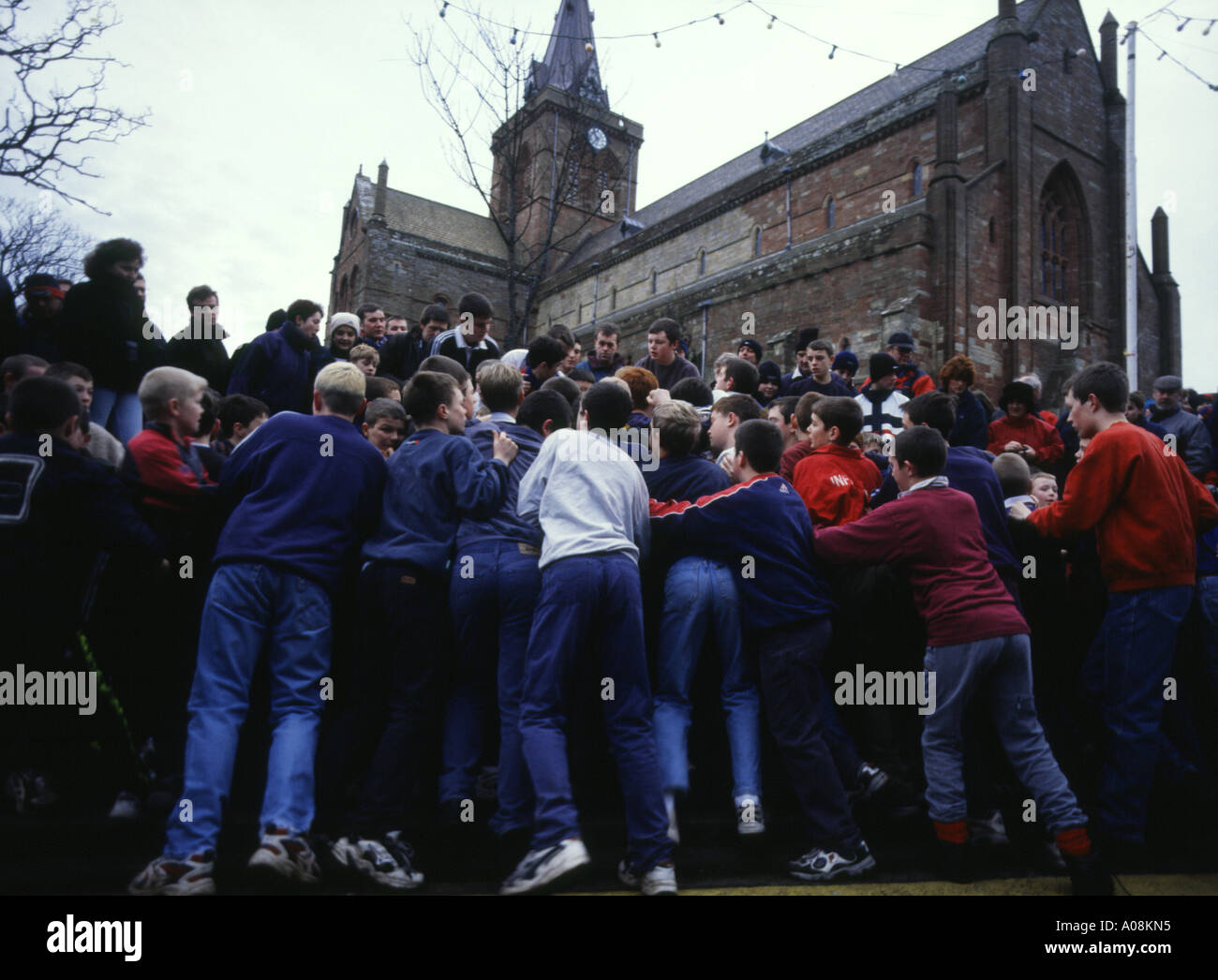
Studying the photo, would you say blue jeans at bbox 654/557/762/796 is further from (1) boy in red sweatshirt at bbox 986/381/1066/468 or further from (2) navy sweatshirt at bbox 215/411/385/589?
(1) boy in red sweatshirt at bbox 986/381/1066/468

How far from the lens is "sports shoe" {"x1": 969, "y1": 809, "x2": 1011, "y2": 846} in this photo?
395 cm

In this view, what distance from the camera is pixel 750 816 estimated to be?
3697 mm

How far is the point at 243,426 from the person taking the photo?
511 cm

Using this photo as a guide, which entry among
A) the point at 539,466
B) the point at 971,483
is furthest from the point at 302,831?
the point at 971,483

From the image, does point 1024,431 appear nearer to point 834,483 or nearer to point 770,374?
point 770,374

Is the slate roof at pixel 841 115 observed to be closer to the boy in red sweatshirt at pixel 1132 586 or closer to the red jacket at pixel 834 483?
the red jacket at pixel 834 483

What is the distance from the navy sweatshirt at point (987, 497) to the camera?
4.25m

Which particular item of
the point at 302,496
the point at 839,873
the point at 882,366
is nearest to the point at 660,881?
the point at 839,873

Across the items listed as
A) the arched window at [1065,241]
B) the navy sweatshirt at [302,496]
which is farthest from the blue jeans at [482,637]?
the arched window at [1065,241]

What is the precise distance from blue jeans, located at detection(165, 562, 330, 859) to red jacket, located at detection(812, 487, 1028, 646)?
254cm

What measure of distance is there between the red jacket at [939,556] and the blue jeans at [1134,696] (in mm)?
715

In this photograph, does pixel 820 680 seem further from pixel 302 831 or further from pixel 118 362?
pixel 118 362

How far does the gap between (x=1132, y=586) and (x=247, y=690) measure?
434 centimetres
